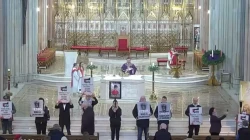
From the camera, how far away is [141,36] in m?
47.1

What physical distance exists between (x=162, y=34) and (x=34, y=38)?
1523 centimetres

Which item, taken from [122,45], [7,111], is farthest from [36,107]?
[122,45]

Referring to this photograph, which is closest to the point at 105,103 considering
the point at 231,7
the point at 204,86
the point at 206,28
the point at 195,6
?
the point at 204,86

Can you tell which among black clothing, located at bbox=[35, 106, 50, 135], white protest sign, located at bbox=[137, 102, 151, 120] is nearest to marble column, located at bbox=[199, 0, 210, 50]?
white protest sign, located at bbox=[137, 102, 151, 120]

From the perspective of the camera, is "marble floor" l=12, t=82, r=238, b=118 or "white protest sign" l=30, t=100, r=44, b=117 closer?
"white protest sign" l=30, t=100, r=44, b=117

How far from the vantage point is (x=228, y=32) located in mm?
32875

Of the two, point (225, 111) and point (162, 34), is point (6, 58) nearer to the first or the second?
point (225, 111)

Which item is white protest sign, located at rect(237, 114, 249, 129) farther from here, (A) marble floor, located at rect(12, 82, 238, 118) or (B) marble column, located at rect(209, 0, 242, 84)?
(B) marble column, located at rect(209, 0, 242, 84)

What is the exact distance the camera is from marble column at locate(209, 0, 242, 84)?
102ft

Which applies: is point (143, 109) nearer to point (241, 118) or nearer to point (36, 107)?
point (241, 118)

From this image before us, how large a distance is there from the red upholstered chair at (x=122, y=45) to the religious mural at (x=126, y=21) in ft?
5.01

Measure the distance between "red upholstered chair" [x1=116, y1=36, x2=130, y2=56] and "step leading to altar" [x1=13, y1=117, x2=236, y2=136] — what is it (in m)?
22.0

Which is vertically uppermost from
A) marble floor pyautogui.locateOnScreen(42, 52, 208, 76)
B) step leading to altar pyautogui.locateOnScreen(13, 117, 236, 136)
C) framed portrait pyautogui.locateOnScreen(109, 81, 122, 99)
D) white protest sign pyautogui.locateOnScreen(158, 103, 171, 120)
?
marble floor pyautogui.locateOnScreen(42, 52, 208, 76)

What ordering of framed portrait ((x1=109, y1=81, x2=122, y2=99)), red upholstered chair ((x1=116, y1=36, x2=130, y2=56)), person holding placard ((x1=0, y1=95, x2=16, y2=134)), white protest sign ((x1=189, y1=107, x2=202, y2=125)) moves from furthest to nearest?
1. red upholstered chair ((x1=116, y1=36, x2=130, y2=56))
2. framed portrait ((x1=109, y1=81, x2=122, y2=99))
3. person holding placard ((x1=0, y1=95, x2=16, y2=134))
4. white protest sign ((x1=189, y1=107, x2=202, y2=125))
